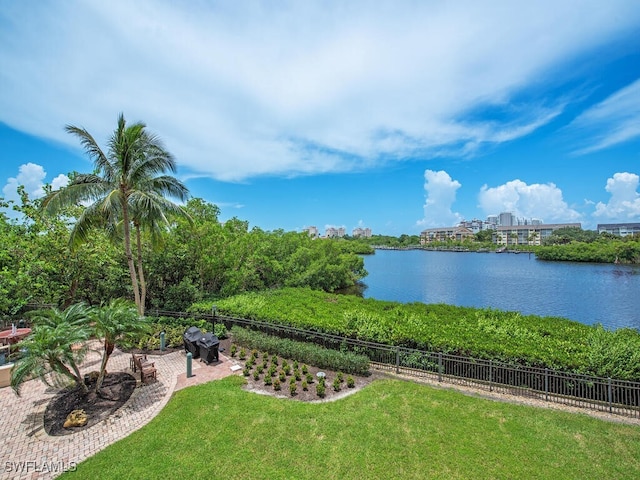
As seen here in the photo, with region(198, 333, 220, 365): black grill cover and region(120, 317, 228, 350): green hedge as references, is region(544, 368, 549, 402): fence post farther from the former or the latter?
region(120, 317, 228, 350): green hedge

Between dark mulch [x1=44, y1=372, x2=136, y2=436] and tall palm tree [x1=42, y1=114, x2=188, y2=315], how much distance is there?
230 inches

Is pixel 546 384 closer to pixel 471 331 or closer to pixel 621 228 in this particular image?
pixel 471 331

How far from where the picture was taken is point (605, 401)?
8492mm

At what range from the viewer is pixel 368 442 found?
6.84m

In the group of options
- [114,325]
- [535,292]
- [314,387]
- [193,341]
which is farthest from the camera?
[535,292]

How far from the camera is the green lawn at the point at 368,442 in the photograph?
5984 mm

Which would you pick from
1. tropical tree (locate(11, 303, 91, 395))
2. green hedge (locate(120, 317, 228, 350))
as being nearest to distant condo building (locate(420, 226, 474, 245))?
green hedge (locate(120, 317, 228, 350))

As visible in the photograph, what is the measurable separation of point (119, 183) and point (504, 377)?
16.3 m

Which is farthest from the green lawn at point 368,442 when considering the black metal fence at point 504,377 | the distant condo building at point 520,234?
the distant condo building at point 520,234

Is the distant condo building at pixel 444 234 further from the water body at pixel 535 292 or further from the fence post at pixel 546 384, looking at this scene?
the fence post at pixel 546 384

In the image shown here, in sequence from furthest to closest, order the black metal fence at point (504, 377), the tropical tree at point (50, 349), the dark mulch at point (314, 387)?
the dark mulch at point (314, 387), the black metal fence at point (504, 377), the tropical tree at point (50, 349)

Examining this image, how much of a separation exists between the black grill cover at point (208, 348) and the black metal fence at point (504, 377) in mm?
3716

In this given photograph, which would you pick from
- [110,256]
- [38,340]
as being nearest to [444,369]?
[38,340]

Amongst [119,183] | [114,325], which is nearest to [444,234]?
[119,183]
